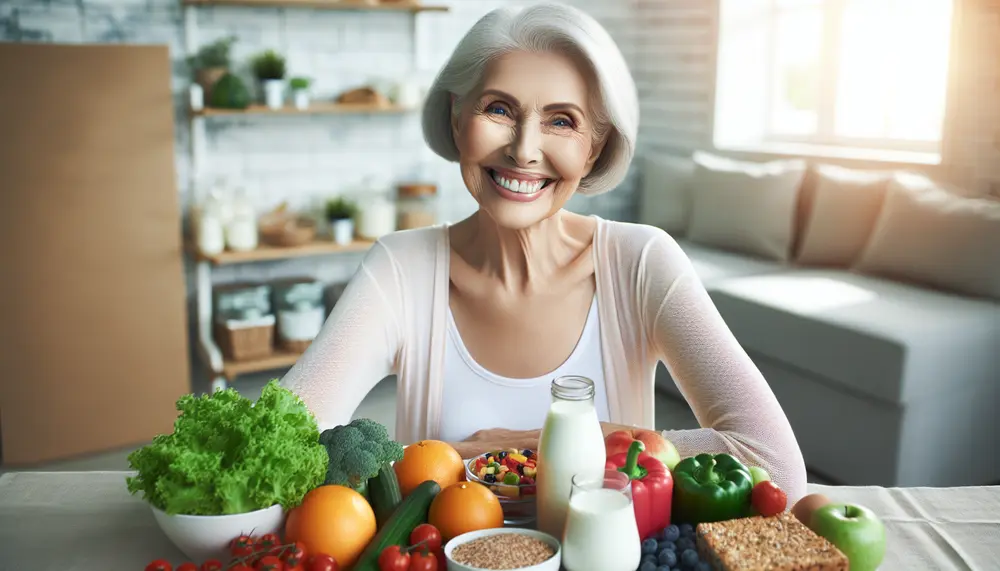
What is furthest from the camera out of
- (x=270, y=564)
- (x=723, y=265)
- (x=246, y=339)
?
(x=723, y=265)

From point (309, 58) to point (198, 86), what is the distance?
23.6 inches

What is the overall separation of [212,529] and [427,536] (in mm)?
244

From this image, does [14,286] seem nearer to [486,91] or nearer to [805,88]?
[486,91]

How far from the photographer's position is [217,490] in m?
0.96

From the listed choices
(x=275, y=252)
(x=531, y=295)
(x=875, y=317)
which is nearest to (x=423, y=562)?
(x=531, y=295)

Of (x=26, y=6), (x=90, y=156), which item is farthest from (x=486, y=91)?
(x=26, y=6)

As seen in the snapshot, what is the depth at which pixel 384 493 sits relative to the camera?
3.56 feet

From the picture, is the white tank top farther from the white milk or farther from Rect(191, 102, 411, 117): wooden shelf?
Rect(191, 102, 411, 117): wooden shelf

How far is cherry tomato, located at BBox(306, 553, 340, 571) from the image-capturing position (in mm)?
943

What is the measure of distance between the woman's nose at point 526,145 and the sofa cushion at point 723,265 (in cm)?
238

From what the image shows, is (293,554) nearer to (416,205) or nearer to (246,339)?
(246,339)

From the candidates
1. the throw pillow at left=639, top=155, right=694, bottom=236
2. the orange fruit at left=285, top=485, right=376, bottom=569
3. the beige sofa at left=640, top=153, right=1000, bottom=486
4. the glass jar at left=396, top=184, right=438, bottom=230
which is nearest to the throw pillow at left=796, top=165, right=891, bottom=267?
the beige sofa at left=640, top=153, right=1000, bottom=486

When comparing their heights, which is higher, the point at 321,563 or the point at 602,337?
the point at 602,337

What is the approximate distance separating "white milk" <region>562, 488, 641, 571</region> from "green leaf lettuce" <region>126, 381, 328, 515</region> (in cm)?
33
